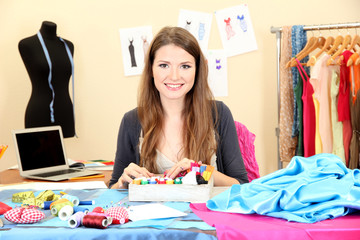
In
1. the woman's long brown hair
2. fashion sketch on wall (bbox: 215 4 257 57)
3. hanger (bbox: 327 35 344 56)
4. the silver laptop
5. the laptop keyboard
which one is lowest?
the laptop keyboard

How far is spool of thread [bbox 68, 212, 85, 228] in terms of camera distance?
1128 millimetres

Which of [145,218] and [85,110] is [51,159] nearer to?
[145,218]

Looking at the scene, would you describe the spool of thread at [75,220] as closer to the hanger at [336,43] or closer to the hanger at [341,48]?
the hanger at [341,48]

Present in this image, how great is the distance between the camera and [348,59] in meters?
2.85

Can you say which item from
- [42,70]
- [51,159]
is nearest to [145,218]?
[51,159]

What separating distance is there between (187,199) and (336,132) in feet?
5.98

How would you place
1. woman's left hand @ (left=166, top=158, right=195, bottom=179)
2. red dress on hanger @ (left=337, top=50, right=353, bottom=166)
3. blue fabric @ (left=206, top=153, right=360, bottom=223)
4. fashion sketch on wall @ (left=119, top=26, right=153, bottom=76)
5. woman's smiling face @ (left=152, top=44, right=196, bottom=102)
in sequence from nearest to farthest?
blue fabric @ (left=206, top=153, right=360, bottom=223), woman's left hand @ (left=166, top=158, right=195, bottom=179), woman's smiling face @ (left=152, top=44, right=196, bottom=102), red dress on hanger @ (left=337, top=50, right=353, bottom=166), fashion sketch on wall @ (left=119, top=26, right=153, bottom=76)

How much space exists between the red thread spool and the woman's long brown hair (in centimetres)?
74

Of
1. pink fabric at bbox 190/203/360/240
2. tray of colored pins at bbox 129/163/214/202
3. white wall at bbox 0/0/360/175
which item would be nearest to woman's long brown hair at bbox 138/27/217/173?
tray of colored pins at bbox 129/163/214/202

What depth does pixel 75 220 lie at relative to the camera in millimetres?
1128

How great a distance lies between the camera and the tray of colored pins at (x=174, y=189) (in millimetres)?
1371

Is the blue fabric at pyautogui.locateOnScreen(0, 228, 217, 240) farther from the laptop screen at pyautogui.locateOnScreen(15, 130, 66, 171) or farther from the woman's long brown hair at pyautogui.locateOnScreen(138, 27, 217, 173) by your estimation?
the laptop screen at pyautogui.locateOnScreen(15, 130, 66, 171)

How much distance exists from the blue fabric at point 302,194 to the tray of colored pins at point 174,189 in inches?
3.8

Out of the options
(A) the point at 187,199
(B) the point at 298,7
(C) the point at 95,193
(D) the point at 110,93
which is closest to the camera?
(A) the point at 187,199
